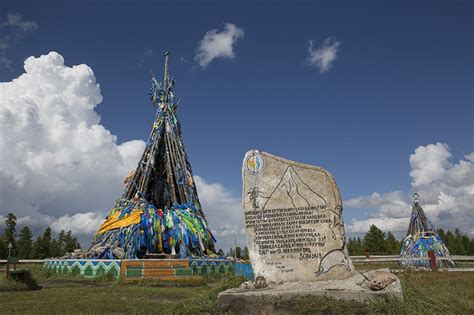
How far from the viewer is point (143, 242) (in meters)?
20.6

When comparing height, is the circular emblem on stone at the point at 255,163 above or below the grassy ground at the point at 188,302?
above

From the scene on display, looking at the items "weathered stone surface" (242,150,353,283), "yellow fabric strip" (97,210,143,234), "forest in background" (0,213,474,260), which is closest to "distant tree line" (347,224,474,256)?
"forest in background" (0,213,474,260)

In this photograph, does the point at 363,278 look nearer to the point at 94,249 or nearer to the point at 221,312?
the point at 221,312

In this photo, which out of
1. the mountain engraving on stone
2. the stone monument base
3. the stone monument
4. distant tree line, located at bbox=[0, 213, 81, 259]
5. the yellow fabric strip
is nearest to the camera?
the stone monument base

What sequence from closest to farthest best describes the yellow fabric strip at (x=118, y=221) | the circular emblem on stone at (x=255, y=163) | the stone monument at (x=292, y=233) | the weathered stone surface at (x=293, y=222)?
the stone monument at (x=292, y=233) → the weathered stone surface at (x=293, y=222) → the circular emblem on stone at (x=255, y=163) → the yellow fabric strip at (x=118, y=221)

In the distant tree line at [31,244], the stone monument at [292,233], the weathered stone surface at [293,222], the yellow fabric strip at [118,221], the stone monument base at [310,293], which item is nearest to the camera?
the stone monument base at [310,293]

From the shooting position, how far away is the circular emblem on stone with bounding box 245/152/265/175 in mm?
8648

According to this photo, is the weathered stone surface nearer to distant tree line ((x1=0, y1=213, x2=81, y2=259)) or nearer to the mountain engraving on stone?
the mountain engraving on stone

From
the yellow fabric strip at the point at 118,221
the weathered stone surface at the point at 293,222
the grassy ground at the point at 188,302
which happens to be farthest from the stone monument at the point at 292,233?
the yellow fabric strip at the point at 118,221

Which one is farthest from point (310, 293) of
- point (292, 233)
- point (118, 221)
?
point (118, 221)

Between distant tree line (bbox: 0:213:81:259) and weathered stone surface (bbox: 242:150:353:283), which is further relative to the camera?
distant tree line (bbox: 0:213:81:259)

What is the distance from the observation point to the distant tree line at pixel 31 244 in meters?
43.5

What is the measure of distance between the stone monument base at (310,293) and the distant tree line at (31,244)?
43.2 meters

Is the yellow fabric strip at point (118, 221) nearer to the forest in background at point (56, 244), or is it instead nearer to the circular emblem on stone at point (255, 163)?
the circular emblem on stone at point (255, 163)
